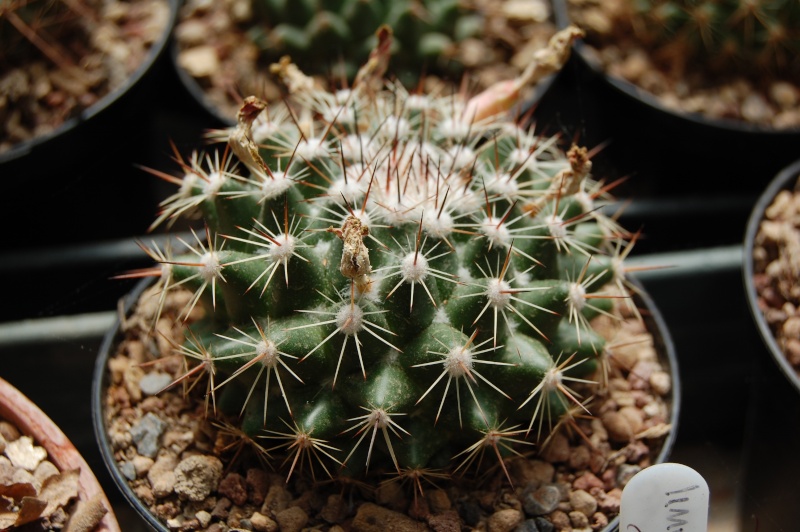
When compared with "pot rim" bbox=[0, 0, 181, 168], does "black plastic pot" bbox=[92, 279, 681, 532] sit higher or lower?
lower

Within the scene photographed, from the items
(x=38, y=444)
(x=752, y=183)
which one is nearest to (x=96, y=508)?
(x=38, y=444)

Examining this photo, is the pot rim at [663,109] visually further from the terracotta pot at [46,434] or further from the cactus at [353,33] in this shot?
the terracotta pot at [46,434]

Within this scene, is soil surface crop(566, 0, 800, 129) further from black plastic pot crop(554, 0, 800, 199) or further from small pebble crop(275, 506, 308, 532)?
small pebble crop(275, 506, 308, 532)

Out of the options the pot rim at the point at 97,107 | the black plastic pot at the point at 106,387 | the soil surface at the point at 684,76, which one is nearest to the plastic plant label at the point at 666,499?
the black plastic pot at the point at 106,387

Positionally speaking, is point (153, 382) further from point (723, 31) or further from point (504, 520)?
point (723, 31)

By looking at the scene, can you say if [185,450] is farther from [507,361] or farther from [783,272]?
[783,272]

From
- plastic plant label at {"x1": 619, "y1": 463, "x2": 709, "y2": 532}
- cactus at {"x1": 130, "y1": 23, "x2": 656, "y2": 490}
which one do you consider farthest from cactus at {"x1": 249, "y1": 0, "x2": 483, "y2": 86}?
plastic plant label at {"x1": 619, "y1": 463, "x2": 709, "y2": 532}
